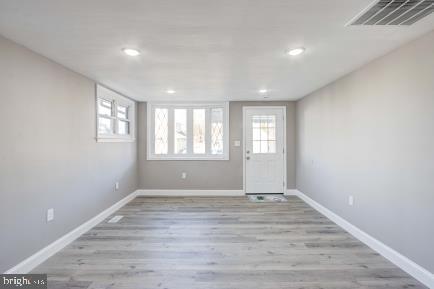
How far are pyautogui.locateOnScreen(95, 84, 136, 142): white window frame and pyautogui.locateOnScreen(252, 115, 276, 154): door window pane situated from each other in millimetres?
2660

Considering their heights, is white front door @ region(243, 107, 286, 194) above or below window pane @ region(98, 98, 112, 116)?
below

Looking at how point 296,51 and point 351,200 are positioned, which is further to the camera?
point 351,200

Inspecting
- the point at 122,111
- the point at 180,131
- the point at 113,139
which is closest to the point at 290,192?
the point at 180,131

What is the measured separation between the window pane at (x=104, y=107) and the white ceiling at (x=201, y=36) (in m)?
0.58

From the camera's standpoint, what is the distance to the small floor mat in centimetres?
496

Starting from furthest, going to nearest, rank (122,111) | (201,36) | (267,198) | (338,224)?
(267,198), (122,111), (338,224), (201,36)

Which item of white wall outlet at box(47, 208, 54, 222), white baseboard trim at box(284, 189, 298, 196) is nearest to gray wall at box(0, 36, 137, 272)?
white wall outlet at box(47, 208, 54, 222)

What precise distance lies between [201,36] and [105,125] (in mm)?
2727

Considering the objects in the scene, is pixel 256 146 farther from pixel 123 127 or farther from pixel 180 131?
pixel 123 127

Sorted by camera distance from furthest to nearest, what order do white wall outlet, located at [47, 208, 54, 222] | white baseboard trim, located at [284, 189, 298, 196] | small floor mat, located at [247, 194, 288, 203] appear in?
white baseboard trim, located at [284, 189, 298, 196]
small floor mat, located at [247, 194, 288, 203]
white wall outlet, located at [47, 208, 54, 222]

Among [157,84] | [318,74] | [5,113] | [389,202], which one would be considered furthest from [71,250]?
[318,74]

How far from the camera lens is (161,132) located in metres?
5.57

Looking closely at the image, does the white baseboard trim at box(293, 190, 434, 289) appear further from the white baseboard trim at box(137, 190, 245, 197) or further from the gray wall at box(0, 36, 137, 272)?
the gray wall at box(0, 36, 137, 272)

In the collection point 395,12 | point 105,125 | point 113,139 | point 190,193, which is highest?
point 395,12
